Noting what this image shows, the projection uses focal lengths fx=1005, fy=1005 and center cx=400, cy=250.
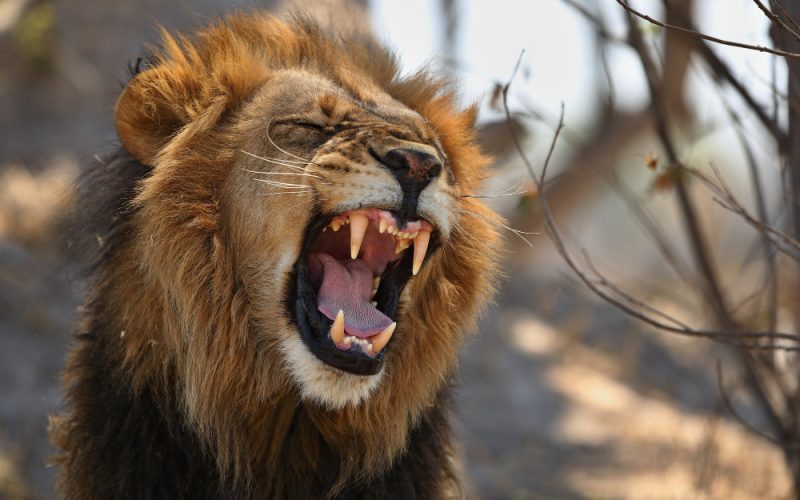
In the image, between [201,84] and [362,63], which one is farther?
[362,63]

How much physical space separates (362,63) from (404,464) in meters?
1.47

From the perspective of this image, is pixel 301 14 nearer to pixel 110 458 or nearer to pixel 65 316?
pixel 110 458

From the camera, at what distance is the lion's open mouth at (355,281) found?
299cm

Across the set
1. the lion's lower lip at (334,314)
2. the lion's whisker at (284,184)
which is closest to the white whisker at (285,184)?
the lion's whisker at (284,184)

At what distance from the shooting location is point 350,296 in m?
3.22

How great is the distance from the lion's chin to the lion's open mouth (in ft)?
0.07

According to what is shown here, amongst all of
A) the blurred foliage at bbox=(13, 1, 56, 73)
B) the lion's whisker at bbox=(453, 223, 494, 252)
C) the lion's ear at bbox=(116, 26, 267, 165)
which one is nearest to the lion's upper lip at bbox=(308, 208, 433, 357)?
the lion's whisker at bbox=(453, 223, 494, 252)

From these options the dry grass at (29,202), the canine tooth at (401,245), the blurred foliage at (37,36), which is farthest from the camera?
the blurred foliage at (37,36)

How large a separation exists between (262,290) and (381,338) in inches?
16.1

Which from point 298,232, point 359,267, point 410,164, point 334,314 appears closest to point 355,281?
point 359,267

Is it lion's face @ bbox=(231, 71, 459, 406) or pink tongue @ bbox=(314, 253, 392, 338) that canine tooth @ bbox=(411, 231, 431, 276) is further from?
pink tongue @ bbox=(314, 253, 392, 338)

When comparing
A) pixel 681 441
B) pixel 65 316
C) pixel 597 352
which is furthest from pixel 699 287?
pixel 597 352

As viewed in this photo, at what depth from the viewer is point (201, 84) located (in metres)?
3.30

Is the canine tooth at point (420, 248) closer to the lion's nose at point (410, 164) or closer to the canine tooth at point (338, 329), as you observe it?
the lion's nose at point (410, 164)
